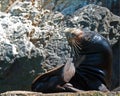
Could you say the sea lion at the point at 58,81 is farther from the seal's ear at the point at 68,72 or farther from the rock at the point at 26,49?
the rock at the point at 26,49

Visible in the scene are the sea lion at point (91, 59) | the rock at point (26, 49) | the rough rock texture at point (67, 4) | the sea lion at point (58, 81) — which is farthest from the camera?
the rough rock texture at point (67, 4)

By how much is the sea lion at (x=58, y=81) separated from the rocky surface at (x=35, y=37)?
7.28ft

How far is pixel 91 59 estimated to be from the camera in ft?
16.3

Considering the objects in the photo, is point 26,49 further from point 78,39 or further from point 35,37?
point 78,39

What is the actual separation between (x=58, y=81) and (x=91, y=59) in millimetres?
316

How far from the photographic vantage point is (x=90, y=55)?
4.99m

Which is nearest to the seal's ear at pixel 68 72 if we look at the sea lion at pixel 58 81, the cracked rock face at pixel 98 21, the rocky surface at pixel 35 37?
the sea lion at pixel 58 81

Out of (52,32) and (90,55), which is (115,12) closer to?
(52,32)

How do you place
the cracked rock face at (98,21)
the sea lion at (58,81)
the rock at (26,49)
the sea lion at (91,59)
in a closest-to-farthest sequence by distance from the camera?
the sea lion at (58,81) < the sea lion at (91,59) < the rock at (26,49) < the cracked rock face at (98,21)

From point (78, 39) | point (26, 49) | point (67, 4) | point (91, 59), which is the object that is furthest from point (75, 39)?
point (67, 4)

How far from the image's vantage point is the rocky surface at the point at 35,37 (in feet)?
23.5

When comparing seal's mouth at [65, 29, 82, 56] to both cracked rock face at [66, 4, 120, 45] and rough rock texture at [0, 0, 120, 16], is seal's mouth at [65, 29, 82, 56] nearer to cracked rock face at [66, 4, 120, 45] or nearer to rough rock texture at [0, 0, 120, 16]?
cracked rock face at [66, 4, 120, 45]

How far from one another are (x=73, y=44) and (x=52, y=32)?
2.63 metres

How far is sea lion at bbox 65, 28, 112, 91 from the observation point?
494 centimetres
